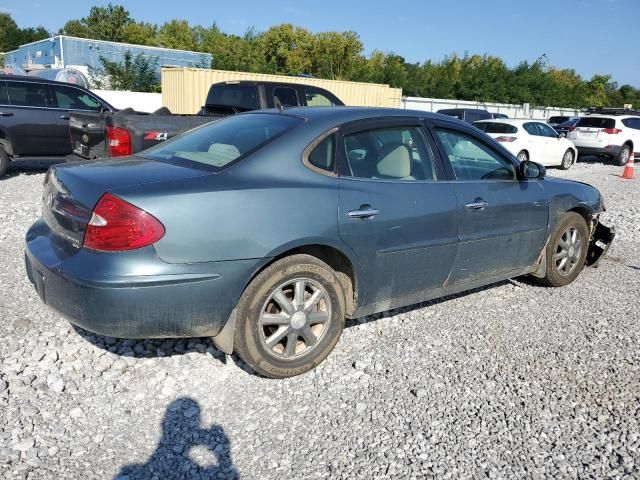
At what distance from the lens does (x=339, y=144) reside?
11.8ft

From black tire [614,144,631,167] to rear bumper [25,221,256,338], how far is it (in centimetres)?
1797

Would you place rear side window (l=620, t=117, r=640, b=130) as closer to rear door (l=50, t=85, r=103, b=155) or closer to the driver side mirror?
the driver side mirror

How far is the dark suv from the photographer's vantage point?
9883mm

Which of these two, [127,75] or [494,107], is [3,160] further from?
[494,107]

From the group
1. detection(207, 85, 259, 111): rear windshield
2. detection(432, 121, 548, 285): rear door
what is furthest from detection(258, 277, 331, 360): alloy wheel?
detection(207, 85, 259, 111): rear windshield

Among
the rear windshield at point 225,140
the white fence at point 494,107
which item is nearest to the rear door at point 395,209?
the rear windshield at point 225,140

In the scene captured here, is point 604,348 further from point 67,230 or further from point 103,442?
point 67,230

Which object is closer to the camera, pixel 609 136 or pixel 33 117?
pixel 33 117

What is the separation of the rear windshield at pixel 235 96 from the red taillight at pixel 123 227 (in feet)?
22.7

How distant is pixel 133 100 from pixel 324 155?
24.6 m

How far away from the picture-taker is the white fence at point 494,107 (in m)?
32.3

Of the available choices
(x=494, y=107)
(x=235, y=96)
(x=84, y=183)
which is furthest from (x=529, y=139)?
(x=494, y=107)

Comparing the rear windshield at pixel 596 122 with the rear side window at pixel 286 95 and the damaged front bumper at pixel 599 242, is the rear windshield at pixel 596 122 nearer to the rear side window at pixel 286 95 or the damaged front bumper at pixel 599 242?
the rear side window at pixel 286 95

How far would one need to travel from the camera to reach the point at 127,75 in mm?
30516
